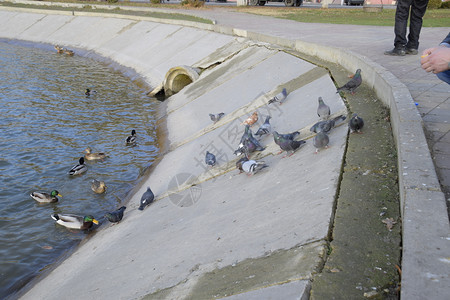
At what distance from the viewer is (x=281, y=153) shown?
28.4ft

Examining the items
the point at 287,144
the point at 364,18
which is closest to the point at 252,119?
the point at 287,144

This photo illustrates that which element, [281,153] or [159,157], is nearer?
[281,153]

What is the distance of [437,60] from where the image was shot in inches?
178

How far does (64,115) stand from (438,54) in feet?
50.5

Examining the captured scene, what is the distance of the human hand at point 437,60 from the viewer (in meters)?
4.48

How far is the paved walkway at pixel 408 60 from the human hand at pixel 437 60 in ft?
4.77

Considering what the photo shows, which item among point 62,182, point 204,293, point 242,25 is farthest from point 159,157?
point 242,25

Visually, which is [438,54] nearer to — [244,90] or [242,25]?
[244,90]

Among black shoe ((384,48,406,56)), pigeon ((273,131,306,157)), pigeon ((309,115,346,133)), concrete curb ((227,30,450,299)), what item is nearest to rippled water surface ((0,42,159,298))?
pigeon ((273,131,306,157))

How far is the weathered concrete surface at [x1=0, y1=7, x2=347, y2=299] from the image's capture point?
17.7 ft

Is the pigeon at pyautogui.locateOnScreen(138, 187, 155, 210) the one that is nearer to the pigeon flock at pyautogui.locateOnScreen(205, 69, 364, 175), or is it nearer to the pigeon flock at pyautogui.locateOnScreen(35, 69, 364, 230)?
the pigeon flock at pyautogui.locateOnScreen(35, 69, 364, 230)

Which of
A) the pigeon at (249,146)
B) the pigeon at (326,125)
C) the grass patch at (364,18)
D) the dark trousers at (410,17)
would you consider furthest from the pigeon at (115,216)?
the grass patch at (364,18)

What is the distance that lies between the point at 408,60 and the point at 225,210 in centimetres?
777

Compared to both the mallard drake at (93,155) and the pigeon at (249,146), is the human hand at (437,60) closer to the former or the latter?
the pigeon at (249,146)
